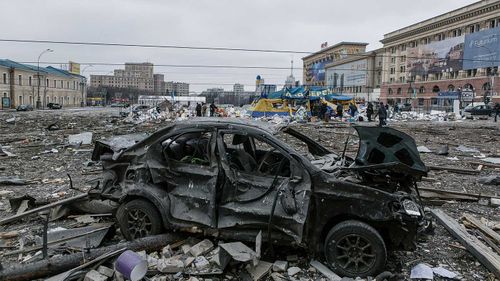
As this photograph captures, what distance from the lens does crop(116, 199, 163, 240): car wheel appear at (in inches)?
205

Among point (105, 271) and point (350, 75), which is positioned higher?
point (350, 75)

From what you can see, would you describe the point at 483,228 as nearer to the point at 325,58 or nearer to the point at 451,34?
the point at 451,34

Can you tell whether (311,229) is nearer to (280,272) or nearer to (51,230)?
(280,272)

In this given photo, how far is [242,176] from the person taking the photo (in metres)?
4.94

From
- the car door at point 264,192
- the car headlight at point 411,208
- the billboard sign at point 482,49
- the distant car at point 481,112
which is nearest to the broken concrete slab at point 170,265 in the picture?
the car door at point 264,192

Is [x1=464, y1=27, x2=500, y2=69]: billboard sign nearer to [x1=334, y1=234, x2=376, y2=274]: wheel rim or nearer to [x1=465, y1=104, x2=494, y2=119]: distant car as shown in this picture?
[x1=465, y1=104, x2=494, y2=119]: distant car

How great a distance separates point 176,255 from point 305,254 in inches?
62.3

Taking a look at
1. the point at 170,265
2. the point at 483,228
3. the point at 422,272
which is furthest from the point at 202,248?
the point at 483,228

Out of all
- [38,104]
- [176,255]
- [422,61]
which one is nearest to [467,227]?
[176,255]

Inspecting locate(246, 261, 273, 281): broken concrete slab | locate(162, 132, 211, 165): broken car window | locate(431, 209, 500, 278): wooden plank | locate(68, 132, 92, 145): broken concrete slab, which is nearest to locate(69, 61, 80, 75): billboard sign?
locate(68, 132, 92, 145): broken concrete slab

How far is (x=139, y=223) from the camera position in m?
5.27

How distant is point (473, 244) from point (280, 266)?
2.52 metres

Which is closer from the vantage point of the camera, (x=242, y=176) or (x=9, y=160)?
(x=242, y=176)

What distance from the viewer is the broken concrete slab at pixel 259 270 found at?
14.8 ft
